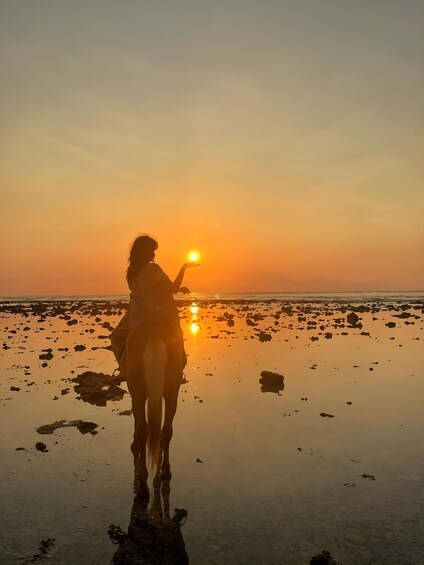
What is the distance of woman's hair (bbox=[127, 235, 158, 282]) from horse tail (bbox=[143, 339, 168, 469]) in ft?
4.46

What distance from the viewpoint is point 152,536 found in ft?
17.5

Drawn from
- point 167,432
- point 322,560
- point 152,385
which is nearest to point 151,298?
point 152,385

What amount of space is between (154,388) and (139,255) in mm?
2308

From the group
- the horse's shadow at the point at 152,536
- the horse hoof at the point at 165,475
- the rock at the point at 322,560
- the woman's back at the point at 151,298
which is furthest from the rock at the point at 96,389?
the rock at the point at 322,560

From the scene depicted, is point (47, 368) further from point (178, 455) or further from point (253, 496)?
point (253, 496)

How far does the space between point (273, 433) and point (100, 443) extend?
3157 mm

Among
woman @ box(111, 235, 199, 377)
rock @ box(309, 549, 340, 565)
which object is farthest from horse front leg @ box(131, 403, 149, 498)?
rock @ box(309, 549, 340, 565)

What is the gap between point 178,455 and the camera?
25.9ft

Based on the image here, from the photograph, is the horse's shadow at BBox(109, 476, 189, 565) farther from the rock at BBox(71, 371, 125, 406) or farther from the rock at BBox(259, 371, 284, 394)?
the rock at BBox(259, 371, 284, 394)

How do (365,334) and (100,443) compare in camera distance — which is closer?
(100,443)

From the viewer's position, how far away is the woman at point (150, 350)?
22.3ft

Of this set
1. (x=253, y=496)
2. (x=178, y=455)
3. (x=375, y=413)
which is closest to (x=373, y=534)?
(x=253, y=496)

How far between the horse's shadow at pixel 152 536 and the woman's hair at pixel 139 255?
3.48 metres

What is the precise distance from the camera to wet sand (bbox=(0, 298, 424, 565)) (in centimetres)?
512
